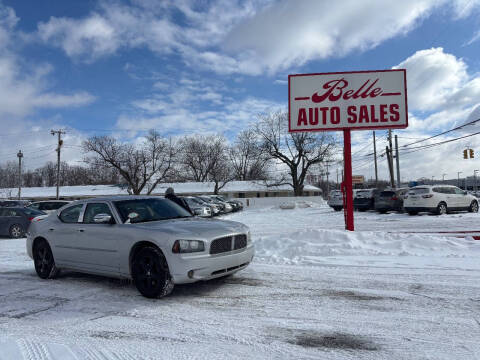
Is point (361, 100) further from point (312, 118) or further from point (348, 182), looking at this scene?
point (348, 182)

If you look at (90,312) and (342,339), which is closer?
(342,339)

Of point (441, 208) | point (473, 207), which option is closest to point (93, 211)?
point (441, 208)

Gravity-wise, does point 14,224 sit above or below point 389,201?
below

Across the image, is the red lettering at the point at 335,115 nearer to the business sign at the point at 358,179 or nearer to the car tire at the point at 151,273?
the car tire at the point at 151,273

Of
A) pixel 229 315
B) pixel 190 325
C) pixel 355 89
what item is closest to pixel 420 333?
pixel 229 315

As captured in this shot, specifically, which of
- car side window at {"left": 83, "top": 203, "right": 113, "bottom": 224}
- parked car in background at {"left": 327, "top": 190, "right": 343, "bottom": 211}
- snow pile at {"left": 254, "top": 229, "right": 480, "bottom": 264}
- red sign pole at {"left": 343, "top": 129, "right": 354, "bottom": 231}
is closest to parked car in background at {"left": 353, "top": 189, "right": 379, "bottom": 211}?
parked car in background at {"left": 327, "top": 190, "right": 343, "bottom": 211}

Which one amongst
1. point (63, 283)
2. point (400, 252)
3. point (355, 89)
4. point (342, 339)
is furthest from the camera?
point (355, 89)

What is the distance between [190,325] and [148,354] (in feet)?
2.65

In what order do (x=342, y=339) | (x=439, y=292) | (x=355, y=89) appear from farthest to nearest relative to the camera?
(x=355, y=89)
(x=439, y=292)
(x=342, y=339)

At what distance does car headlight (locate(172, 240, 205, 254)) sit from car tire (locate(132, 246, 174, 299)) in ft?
0.80

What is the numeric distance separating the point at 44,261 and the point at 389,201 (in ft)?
63.0

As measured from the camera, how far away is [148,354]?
3559mm

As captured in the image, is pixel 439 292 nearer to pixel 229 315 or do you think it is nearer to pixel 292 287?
pixel 292 287

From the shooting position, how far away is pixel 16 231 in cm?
1581
